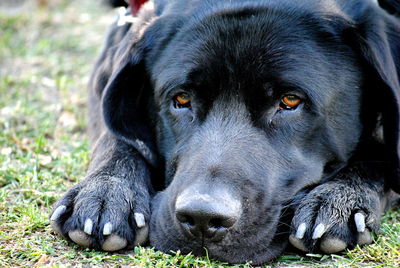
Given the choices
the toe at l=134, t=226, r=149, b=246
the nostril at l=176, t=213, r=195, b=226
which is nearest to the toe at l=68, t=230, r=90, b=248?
the toe at l=134, t=226, r=149, b=246

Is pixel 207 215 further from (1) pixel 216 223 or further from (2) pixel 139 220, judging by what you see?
(2) pixel 139 220

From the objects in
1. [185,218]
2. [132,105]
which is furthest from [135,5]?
[185,218]

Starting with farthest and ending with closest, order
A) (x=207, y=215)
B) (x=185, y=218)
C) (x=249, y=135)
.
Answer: (x=249, y=135) → (x=185, y=218) → (x=207, y=215)

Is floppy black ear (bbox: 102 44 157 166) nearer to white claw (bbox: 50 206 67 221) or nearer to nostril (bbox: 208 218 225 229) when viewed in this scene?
white claw (bbox: 50 206 67 221)

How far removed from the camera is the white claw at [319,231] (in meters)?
3.25

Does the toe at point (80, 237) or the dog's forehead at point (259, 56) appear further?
the dog's forehead at point (259, 56)

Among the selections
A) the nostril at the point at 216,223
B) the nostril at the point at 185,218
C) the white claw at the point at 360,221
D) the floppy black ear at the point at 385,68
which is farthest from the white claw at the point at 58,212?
the floppy black ear at the point at 385,68

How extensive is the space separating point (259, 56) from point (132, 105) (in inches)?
37.9

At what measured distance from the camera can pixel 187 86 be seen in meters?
3.69

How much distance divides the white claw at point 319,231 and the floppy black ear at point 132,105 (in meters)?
1.14

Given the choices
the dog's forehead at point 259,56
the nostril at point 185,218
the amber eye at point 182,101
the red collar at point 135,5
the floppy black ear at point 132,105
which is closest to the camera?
the nostril at point 185,218

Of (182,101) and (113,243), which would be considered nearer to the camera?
(113,243)

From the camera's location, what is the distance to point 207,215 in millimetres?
2994

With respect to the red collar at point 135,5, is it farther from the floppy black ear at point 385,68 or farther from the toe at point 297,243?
the toe at point 297,243
